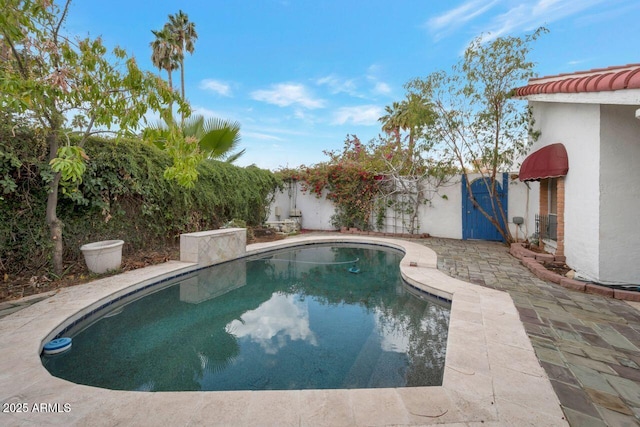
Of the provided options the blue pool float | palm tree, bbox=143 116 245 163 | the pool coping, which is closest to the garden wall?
palm tree, bbox=143 116 245 163

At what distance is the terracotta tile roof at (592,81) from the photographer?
431 centimetres

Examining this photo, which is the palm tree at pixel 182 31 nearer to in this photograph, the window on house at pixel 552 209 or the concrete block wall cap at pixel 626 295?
the window on house at pixel 552 209

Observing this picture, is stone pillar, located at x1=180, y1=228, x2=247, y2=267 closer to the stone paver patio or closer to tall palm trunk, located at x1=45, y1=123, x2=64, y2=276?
tall palm trunk, located at x1=45, y1=123, x2=64, y2=276

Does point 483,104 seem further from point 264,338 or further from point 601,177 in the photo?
point 264,338

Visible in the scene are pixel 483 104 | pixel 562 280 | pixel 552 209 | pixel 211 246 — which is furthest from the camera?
pixel 483 104

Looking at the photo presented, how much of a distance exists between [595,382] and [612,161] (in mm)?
5134

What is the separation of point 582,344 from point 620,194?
405 centimetres

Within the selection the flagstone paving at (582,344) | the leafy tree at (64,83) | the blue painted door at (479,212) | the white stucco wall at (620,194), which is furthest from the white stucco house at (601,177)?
the leafy tree at (64,83)

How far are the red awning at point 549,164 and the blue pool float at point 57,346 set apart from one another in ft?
34.9

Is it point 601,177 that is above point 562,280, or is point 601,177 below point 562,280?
above

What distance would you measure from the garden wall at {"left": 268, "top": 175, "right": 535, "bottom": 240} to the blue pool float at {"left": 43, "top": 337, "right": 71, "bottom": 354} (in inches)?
476

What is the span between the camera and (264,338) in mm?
4512

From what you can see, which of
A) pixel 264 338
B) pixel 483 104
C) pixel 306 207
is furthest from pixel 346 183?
pixel 264 338

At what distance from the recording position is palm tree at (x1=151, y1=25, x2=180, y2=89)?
60.9ft
